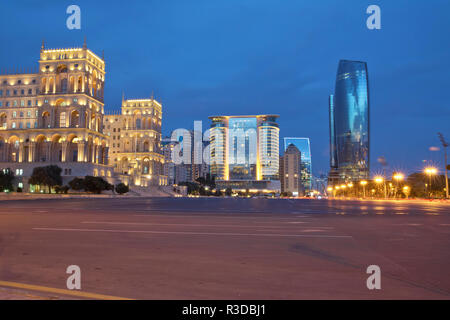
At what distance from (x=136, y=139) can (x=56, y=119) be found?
46792 millimetres

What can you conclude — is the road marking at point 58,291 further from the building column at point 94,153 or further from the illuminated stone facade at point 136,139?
the illuminated stone facade at point 136,139

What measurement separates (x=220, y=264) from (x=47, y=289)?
3.39 metres

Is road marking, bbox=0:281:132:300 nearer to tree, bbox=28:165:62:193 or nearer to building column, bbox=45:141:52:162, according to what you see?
tree, bbox=28:165:62:193

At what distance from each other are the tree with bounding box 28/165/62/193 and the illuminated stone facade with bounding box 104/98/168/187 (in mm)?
56557

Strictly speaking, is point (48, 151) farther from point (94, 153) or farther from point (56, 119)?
point (94, 153)

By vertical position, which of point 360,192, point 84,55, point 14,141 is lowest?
point 360,192

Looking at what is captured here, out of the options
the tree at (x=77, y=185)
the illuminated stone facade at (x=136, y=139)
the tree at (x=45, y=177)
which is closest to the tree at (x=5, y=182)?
the tree at (x=45, y=177)

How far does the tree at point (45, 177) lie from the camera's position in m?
77.9

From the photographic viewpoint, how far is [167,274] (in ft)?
21.7

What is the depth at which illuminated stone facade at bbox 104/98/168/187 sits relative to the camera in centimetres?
14075

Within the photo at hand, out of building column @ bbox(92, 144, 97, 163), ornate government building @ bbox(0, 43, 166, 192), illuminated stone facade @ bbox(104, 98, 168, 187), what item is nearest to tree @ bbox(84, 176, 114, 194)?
ornate government building @ bbox(0, 43, 166, 192)

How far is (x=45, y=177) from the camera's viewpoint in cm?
7806
